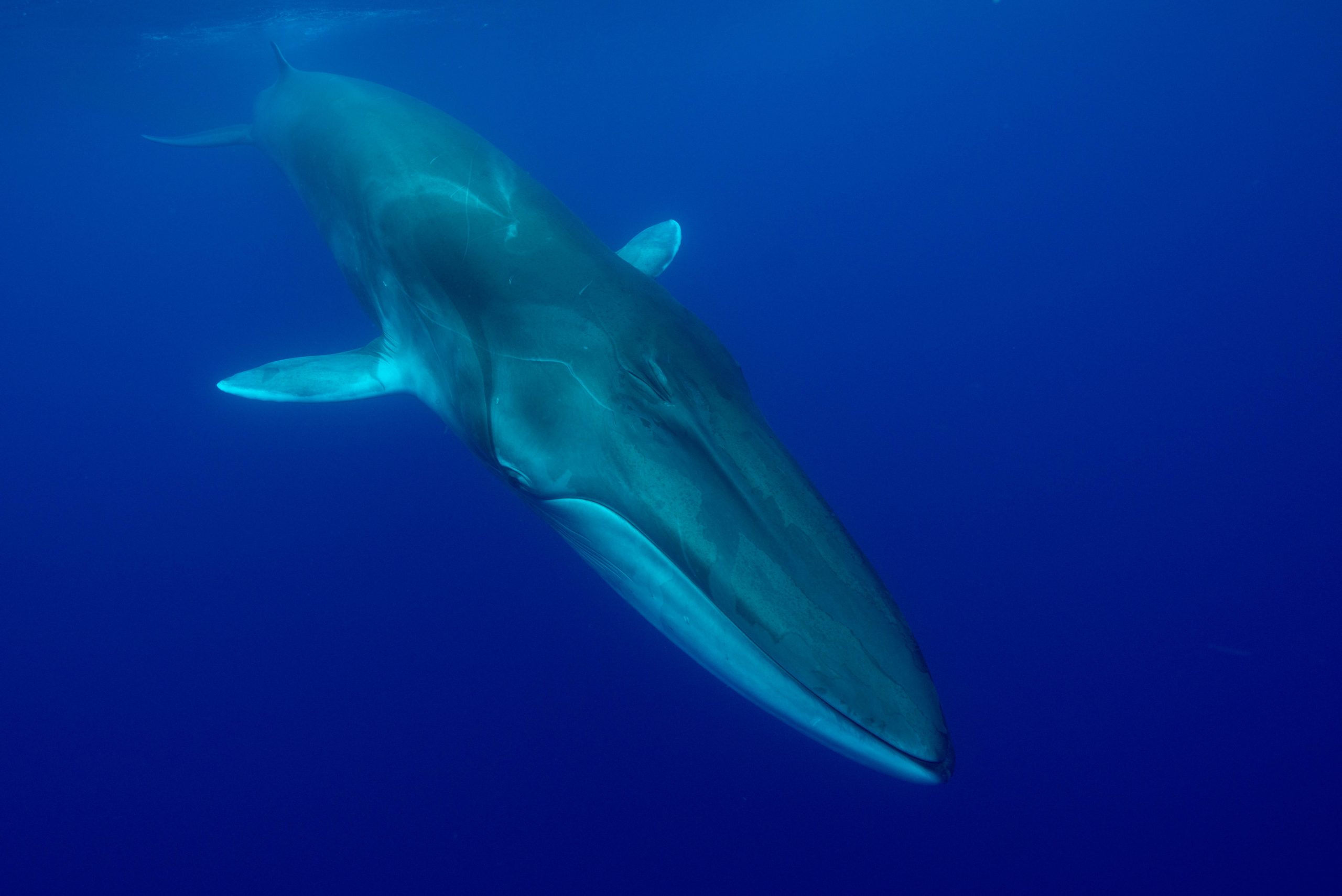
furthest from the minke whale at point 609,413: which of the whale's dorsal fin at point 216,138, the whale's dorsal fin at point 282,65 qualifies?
the whale's dorsal fin at point 216,138

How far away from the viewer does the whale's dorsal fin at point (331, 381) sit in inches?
237

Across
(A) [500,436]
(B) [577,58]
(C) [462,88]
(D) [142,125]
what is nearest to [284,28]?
(D) [142,125]

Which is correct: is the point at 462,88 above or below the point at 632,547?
above

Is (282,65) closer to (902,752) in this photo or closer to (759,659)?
Result: (759,659)

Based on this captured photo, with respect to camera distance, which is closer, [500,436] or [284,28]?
[500,436]

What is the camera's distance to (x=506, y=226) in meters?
5.01

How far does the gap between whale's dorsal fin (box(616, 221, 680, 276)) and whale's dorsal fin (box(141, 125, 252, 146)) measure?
7.72 metres

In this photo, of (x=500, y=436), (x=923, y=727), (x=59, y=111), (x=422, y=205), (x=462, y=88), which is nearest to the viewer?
(x=923, y=727)

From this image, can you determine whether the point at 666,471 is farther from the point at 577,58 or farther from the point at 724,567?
the point at 577,58

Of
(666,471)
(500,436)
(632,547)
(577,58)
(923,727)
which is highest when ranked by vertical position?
(577,58)

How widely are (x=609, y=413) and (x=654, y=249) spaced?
4.37m

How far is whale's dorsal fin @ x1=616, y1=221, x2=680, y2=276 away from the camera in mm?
7715

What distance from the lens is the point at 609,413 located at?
400 centimetres

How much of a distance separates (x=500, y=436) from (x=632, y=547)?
1.27m
